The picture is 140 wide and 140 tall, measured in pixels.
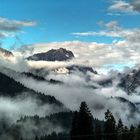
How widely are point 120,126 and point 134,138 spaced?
19716mm

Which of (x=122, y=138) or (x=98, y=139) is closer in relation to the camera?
(x=98, y=139)

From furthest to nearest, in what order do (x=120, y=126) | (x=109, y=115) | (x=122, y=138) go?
(x=120, y=126) < (x=122, y=138) < (x=109, y=115)

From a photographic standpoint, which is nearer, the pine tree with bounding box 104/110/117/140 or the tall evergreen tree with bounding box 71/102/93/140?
the tall evergreen tree with bounding box 71/102/93/140

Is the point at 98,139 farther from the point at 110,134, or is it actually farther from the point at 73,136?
the point at 73,136

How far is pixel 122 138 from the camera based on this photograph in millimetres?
133750

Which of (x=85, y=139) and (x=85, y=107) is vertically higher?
(x=85, y=107)

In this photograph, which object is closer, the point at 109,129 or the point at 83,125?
the point at 83,125

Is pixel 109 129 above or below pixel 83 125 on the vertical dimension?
above

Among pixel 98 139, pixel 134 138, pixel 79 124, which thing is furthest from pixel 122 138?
pixel 79 124

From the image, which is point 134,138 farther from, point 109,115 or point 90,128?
point 90,128

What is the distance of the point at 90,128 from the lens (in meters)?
106

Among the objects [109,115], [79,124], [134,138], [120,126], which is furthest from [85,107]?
[120,126]

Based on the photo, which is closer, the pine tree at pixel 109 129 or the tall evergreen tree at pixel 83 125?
the tall evergreen tree at pixel 83 125

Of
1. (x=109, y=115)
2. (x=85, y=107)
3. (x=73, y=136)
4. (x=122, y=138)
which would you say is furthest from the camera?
(x=122, y=138)
